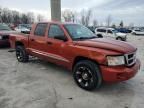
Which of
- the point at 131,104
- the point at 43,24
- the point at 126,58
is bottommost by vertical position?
the point at 131,104

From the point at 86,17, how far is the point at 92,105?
75.5m

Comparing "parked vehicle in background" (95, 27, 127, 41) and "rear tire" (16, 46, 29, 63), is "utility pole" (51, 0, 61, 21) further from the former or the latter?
"parked vehicle in background" (95, 27, 127, 41)

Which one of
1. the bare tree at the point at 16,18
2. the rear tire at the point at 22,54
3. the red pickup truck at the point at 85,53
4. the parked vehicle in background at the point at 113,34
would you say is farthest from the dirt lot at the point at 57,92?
the bare tree at the point at 16,18

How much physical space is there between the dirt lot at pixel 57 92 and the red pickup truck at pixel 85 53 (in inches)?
16.1

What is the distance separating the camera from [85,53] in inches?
180

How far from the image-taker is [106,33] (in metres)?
23.8

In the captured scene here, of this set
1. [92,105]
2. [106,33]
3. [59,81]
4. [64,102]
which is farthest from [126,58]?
[106,33]

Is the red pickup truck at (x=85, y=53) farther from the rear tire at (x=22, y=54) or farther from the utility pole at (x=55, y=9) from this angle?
the utility pole at (x=55, y=9)

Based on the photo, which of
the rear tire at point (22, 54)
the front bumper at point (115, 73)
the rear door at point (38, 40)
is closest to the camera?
the front bumper at point (115, 73)

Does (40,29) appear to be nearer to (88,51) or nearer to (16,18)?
(88,51)

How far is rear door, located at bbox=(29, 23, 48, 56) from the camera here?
6100mm

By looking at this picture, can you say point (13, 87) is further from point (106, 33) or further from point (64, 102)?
point (106, 33)

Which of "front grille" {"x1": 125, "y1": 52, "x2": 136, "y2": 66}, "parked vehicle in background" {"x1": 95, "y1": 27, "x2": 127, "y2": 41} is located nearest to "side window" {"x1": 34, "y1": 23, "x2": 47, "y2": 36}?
"front grille" {"x1": 125, "y1": 52, "x2": 136, "y2": 66}

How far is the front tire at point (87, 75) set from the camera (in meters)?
4.41
